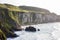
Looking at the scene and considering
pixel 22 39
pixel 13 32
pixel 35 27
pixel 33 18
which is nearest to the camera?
pixel 22 39

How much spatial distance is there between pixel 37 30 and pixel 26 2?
2.59 ft

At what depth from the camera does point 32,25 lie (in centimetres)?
633

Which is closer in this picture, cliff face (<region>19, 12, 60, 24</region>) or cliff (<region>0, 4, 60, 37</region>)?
cliff (<region>0, 4, 60, 37</region>)

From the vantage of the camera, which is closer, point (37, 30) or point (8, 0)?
point (8, 0)

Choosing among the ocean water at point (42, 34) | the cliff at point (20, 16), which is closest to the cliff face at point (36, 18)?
the cliff at point (20, 16)

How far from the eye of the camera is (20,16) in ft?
23.8

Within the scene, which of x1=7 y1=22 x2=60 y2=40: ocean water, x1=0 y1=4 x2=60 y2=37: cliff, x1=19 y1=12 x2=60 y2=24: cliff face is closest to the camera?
x1=7 y1=22 x2=60 y2=40: ocean water

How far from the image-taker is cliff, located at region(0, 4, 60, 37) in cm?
618

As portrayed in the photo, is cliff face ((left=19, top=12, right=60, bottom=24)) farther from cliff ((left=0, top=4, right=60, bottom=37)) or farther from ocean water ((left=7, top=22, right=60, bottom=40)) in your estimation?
ocean water ((left=7, top=22, right=60, bottom=40))

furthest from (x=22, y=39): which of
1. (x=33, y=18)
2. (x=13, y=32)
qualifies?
(x=33, y=18)

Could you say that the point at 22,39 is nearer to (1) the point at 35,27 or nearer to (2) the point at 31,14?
(1) the point at 35,27

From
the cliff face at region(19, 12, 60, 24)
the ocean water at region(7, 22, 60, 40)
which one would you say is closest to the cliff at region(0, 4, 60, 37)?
the cliff face at region(19, 12, 60, 24)

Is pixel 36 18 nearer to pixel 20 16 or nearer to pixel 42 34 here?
pixel 20 16

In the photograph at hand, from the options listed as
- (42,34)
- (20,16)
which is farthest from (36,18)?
(42,34)
